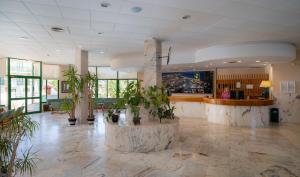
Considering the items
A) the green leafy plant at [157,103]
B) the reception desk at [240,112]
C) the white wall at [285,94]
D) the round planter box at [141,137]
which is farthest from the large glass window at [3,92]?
the white wall at [285,94]

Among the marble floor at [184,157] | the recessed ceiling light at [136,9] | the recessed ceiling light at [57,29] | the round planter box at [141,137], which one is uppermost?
the recessed ceiling light at [57,29]

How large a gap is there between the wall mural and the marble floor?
16.4 ft

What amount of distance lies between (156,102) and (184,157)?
168cm

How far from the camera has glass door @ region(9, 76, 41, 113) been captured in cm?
1095

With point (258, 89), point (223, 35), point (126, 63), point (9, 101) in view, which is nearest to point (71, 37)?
point (126, 63)

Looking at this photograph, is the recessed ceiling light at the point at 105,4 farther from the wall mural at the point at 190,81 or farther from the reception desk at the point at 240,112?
the wall mural at the point at 190,81

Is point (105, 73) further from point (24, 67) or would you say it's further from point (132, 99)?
point (132, 99)

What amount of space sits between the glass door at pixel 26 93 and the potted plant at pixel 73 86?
4.53m

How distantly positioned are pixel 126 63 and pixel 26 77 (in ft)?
20.7

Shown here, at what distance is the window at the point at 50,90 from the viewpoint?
1306 centimetres

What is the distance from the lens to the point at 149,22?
4.91 m

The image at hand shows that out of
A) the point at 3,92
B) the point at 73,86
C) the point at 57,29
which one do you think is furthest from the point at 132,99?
the point at 3,92

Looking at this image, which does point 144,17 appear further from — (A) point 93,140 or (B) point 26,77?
(B) point 26,77

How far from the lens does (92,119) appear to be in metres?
8.70
